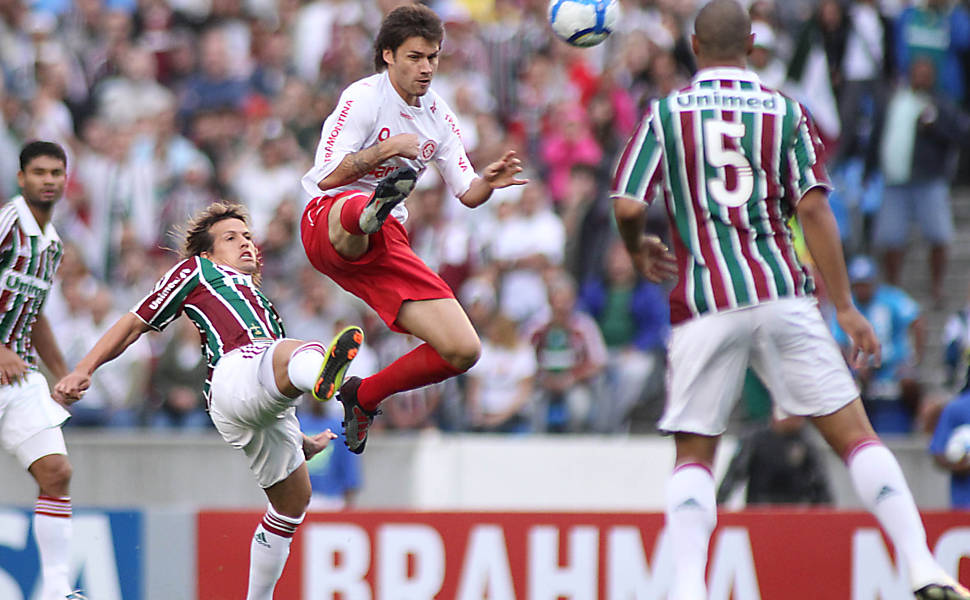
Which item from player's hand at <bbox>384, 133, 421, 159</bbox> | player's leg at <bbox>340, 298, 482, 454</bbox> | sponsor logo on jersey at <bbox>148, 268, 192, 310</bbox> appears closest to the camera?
player's hand at <bbox>384, 133, 421, 159</bbox>

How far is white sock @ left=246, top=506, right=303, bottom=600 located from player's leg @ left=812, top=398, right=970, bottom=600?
113 inches

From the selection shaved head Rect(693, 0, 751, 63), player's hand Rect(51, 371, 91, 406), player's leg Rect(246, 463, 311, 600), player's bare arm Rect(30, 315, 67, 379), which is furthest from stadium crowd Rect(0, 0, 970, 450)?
shaved head Rect(693, 0, 751, 63)

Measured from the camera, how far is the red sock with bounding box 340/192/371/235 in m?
7.28

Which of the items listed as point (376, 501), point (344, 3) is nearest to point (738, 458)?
point (376, 501)

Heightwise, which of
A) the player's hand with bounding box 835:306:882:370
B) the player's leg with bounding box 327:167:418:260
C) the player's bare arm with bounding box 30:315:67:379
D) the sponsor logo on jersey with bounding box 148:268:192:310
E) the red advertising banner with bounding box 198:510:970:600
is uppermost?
the player's leg with bounding box 327:167:418:260

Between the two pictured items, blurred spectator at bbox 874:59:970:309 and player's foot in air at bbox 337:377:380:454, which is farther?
blurred spectator at bbox 874:59:970:309

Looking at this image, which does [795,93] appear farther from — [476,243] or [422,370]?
[422,370]

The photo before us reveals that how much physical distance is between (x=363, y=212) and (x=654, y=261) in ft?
4.50

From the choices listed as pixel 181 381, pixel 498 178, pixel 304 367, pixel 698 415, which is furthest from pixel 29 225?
pixel 181 381

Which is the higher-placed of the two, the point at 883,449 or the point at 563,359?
the point at 563,359

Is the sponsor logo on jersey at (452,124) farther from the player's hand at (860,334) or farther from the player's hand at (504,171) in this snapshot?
the player's hand at (860,334)

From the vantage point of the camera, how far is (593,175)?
45.7 ft

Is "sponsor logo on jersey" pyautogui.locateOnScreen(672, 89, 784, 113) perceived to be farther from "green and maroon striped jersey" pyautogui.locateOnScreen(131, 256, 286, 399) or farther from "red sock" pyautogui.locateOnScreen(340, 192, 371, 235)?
"green and maroon striped jersey" pyautogui.locateOnScreen(131, 256, 286, 399)

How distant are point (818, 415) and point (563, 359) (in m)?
6.41
